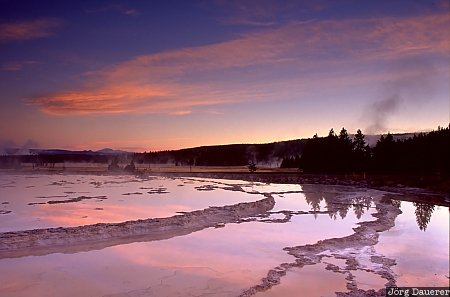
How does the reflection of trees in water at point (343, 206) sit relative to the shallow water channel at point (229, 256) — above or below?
above

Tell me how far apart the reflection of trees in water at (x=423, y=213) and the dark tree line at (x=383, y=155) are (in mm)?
25111

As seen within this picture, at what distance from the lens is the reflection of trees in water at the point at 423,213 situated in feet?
66.7

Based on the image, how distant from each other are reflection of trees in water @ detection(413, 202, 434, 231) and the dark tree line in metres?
25.1

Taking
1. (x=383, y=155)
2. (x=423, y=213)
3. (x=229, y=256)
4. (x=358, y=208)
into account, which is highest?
(x=383, y=155)

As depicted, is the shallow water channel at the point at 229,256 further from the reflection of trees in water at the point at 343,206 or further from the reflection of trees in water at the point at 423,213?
the reflection of trees in water at the point at 343,206

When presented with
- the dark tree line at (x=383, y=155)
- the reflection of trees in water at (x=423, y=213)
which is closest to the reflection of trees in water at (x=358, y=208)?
the reflection of trees in water at (x=423, y=213)

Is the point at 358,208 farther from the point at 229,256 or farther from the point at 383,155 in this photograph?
the point at 383,155

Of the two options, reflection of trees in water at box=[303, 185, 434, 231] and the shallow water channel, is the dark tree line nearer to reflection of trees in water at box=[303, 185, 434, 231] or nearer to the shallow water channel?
reflection of trees in water at box=[303, 185, 434, 231]

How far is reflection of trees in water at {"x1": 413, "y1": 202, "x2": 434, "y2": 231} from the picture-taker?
800 inches

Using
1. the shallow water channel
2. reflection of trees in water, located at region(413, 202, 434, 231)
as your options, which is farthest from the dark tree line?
the shallow water channel

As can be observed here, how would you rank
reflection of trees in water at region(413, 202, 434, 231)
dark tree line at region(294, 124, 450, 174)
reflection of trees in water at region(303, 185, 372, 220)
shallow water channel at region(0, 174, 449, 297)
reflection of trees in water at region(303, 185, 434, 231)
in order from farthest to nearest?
dark tree line at region(294, 124, 450, 174), reflection of trees in water at region(303, 185, 372, 220), reflection of trees in water at region(303, 185, 434, 231), reflection of trees in water at region(413, 202, 434, 231), shallow water channel at region(0, 174, 449, 297)

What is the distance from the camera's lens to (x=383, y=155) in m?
62.6

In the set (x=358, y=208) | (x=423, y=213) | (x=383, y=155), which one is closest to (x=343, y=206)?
(x=358, y=208)

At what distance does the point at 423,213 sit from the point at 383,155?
39.8 metres
